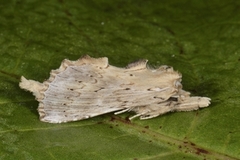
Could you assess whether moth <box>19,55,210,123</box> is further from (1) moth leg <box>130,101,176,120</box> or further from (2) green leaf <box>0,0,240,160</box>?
(2) green leaf <box>0,0,240,160</box>

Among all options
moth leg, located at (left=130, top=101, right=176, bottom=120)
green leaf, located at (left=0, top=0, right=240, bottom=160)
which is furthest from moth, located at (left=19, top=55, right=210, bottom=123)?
green leaf, located at (left=0, top=0, right=240, bottom=160)

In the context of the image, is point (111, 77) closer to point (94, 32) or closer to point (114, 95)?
point (114, 95)

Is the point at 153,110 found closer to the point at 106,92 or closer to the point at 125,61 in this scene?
the point at 106,92

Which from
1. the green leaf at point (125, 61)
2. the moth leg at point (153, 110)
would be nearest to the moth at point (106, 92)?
the moth leg at point (153, 110)

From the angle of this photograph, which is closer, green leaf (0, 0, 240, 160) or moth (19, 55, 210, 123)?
green leaf (0, 0, 240, 160)

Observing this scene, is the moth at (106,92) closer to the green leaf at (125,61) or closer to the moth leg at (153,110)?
the moth leg at (153,110)
